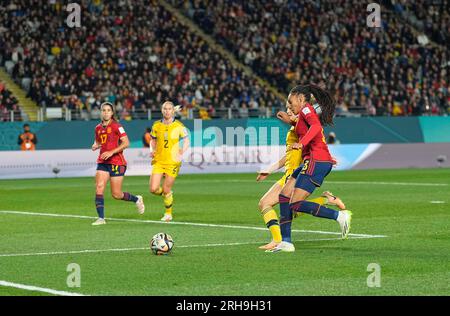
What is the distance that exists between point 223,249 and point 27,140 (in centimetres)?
2464

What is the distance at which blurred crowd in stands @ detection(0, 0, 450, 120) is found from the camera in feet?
139

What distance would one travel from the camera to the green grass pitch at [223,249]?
34.9 ft

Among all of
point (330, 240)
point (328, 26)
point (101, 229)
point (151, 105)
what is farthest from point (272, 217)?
point (328, 26)

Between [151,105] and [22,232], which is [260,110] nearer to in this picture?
[151,105]

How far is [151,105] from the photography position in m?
42.6

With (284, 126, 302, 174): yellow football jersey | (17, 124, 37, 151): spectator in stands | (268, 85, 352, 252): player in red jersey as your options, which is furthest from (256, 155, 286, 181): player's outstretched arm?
(17, 124, 37, 151): spectator in stands

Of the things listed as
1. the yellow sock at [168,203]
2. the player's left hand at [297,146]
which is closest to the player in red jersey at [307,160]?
the player's left hand at [297,146]

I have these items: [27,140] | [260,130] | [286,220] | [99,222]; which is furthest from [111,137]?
[260,130]

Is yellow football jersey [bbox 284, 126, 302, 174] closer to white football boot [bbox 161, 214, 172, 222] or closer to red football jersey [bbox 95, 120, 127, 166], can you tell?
white football boot [bbox 161, 214, 172, 222]

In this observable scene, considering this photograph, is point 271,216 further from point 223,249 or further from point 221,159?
point 221,159

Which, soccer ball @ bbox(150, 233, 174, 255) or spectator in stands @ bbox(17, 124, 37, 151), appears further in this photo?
spectator in stands @ bbox(17, 124, 37, 151)

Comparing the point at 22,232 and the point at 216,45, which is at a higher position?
the point at 216,45

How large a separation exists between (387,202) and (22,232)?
9206 millimetres

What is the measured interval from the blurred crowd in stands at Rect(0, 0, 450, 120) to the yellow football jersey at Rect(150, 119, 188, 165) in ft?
67.1
